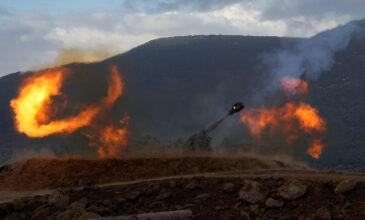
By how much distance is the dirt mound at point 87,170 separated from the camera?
26406 millimetres

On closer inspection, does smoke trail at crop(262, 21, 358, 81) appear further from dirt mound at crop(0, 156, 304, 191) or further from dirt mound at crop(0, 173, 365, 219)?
dirt mound at crop(0, 173, 365, 219)

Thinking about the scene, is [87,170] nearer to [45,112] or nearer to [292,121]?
[45,112]

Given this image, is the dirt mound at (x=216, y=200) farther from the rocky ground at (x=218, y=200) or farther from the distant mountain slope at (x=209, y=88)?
the distant mountain slope at (x=209, y=88)

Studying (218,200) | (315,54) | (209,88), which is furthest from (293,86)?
(218,200)

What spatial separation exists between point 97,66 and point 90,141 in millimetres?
9090

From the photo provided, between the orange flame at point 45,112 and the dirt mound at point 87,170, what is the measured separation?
525cm

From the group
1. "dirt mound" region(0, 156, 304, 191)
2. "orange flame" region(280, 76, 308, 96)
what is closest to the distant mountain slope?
"orange flame" region(280, 76, 308, 96)

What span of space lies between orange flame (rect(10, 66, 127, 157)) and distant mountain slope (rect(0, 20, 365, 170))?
2741mm

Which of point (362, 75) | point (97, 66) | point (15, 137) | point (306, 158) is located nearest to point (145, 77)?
point (15, 137)

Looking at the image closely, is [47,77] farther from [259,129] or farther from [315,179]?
[259,129]

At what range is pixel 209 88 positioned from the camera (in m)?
103

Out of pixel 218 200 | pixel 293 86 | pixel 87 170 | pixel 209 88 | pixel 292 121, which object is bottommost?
pixel 87 170

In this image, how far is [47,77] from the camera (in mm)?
37375

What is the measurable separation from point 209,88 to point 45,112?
69.6 meters
